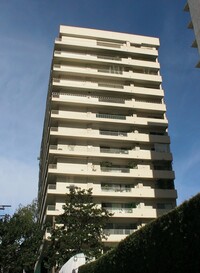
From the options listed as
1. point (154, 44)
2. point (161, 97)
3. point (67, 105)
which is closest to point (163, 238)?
point (67, 105)

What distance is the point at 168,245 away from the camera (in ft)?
39.5

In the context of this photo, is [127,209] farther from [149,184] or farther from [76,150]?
[76,150]

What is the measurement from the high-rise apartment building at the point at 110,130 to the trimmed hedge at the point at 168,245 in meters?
31.1

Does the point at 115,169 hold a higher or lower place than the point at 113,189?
higher

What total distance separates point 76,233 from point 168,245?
23.6 metres

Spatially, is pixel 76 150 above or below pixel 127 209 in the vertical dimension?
above

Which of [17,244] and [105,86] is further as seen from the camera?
[105,86]

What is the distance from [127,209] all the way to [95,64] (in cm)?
2341

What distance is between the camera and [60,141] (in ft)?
166

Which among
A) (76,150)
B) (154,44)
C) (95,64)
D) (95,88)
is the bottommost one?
(76,150)

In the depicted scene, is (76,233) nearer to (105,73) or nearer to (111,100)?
(111,100)

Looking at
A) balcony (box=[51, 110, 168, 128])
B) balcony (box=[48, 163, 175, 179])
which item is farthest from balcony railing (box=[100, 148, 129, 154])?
balcony (box=[51, 110, 168, 128])

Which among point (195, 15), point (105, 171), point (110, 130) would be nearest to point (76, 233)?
point (105, 171)

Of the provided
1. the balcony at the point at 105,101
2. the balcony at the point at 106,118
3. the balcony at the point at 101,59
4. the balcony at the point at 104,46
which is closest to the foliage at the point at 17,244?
the balcony at the point at 106,118
